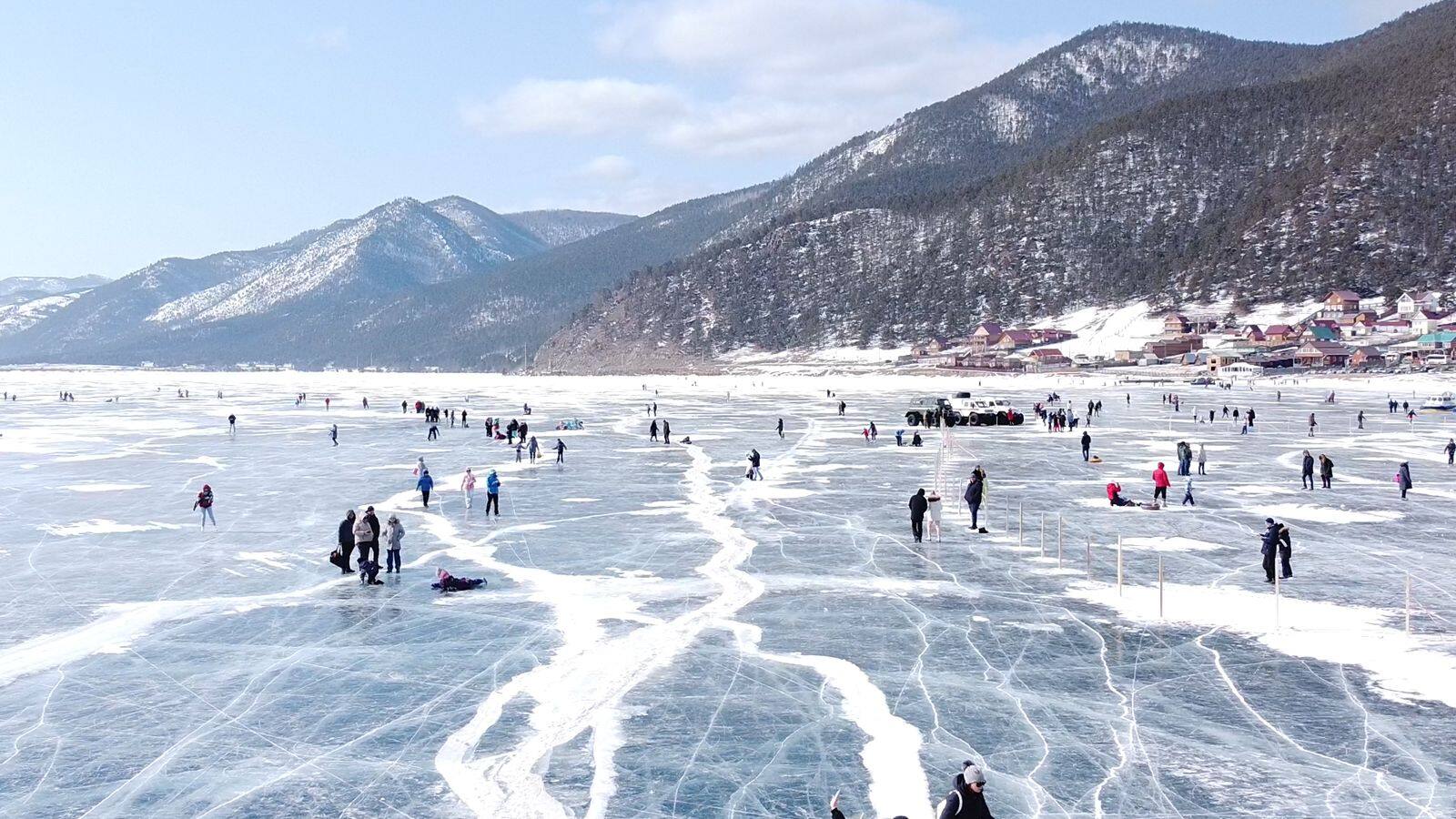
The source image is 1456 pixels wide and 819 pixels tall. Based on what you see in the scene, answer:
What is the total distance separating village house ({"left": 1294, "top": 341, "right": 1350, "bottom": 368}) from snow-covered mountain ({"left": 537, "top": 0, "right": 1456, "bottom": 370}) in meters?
33.0

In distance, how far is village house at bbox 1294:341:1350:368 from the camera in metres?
105

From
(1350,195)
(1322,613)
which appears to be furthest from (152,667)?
(1350,195)

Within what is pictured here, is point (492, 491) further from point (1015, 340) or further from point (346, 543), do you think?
point (1015, 340)

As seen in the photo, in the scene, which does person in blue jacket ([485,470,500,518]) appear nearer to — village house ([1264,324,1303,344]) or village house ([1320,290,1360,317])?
village house ([1264,324,1303,344])

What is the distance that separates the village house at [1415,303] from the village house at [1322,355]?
20900mm

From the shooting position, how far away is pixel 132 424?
53.3 meters

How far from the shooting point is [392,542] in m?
16.3

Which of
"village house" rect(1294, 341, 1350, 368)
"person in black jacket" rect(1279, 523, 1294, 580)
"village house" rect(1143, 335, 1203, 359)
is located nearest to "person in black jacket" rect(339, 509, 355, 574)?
"person in black jacket" rect(1279, 523, 1294, 580)

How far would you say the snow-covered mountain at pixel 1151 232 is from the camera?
146 metres

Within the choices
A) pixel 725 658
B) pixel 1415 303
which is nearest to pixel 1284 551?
pixel 725 658

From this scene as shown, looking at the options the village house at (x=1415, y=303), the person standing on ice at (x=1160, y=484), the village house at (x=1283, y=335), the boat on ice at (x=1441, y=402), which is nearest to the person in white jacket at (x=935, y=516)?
the person standing on ice at (x=1160, y=484)

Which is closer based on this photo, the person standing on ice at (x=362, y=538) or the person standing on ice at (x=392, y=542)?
the person standing on ice at (x=362, y=538)

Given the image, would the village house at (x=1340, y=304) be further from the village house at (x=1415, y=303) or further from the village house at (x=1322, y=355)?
the village house at (x=1322, y=355)

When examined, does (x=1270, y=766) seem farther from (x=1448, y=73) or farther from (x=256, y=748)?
(x=1448, y=73)
